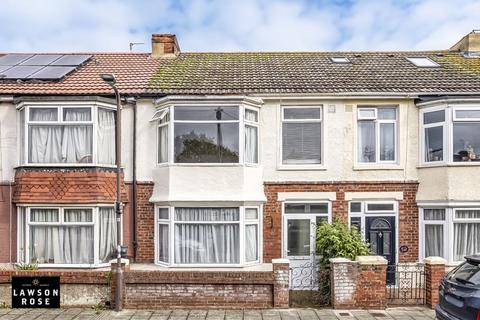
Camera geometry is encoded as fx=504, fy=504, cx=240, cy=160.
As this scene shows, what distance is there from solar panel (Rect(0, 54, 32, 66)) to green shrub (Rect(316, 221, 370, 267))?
1176cm

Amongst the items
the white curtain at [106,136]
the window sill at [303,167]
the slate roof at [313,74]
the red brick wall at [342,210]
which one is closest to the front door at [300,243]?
the red brick wall at [342,210]

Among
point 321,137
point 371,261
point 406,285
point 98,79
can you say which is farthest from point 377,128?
point 98,79

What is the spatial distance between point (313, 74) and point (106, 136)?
22.2 ft

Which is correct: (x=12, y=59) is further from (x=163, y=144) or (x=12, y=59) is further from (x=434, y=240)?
(x=434, y=240)

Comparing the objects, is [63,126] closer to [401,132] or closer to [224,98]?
[224,98]

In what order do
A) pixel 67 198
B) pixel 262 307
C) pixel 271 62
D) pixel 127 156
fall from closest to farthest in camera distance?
1. pixel 262 307
2. pixel 67 198
3. pixel 127 156
4. pixel 271 62

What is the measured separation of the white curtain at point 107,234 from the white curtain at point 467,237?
9.67m

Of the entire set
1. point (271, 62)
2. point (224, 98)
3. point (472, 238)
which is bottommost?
point (472, 238)

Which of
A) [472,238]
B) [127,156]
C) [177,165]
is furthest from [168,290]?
[472,238]

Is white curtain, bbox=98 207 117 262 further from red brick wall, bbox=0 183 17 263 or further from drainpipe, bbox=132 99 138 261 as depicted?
red brick wall, bbox=0 183 17 263

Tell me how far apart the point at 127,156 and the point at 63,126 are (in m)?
1.97

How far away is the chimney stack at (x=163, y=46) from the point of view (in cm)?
1866

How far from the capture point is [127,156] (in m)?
14.8

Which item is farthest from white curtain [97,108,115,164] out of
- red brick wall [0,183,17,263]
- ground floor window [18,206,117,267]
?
red brick wall [0,183,17,263]
